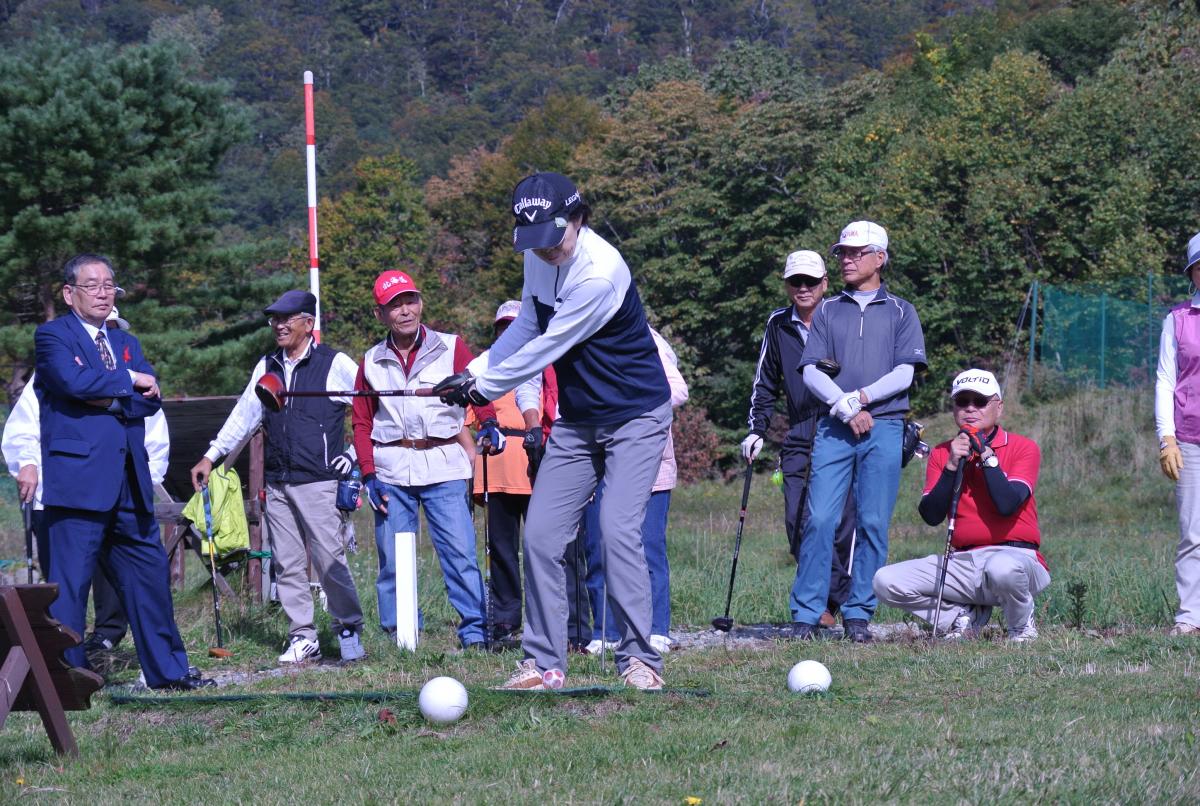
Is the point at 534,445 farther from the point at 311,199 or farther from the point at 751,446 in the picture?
the point at 311,199

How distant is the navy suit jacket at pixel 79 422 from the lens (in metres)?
6.88

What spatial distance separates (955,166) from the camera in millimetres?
37031

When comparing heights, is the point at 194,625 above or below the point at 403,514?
below

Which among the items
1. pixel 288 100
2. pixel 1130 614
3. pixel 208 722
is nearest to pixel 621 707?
pixel 208 722

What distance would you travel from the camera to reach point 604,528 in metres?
6.15

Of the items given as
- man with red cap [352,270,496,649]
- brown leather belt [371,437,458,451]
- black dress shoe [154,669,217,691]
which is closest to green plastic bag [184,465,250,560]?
man with red cap [352,270,496,649]

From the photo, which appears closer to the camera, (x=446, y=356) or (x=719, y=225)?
(x=446, y=356)

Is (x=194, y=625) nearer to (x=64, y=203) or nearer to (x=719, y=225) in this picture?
(x=64, y=203)

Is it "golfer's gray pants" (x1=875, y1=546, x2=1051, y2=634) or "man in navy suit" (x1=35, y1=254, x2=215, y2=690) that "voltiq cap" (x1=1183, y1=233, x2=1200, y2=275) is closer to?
"golfer's gray pants" (x1=875, y1=546, x2=1051, y2=634)

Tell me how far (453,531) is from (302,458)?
0.92 meters

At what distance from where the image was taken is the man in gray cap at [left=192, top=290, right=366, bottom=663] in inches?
314

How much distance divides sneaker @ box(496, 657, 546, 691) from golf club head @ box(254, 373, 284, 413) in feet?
7.20

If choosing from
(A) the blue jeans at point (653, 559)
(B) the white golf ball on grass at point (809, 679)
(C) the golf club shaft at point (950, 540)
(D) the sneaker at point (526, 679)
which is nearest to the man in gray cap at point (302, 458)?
(A) the blue jeans at point (653, 559)

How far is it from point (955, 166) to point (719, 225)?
10.9m
